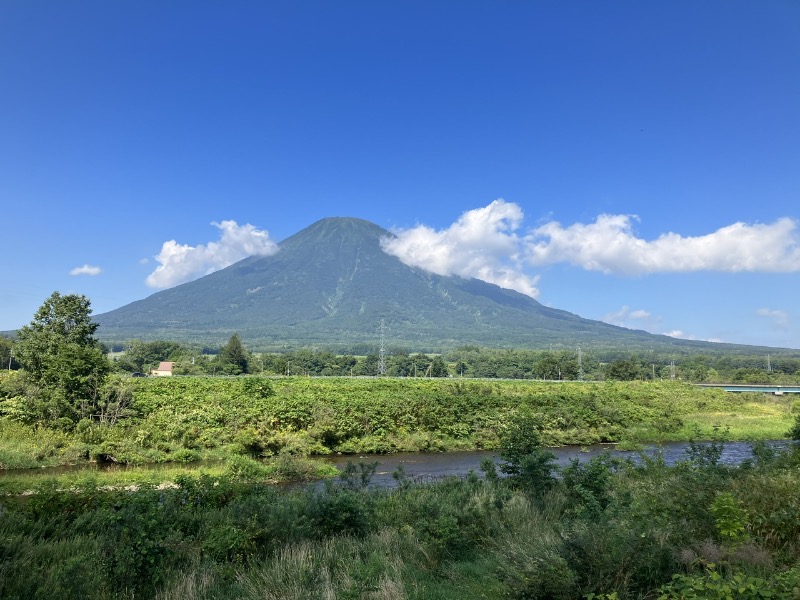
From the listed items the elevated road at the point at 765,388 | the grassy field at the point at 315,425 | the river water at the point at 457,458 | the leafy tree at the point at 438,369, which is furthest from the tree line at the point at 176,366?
the river water at the point at 457,458

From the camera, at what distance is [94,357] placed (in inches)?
928

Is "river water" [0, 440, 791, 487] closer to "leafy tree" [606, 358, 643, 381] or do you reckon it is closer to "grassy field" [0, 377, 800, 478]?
"grassy field" [0, 377, 800, 478]

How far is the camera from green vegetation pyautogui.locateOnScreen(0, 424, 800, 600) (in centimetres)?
473

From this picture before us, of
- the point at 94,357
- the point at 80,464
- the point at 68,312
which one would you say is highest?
the point at 68,312

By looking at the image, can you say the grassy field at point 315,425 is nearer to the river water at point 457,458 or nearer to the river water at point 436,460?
the river water at point 436,460

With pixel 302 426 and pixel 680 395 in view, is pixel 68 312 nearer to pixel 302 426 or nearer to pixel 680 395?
pixel 302 426

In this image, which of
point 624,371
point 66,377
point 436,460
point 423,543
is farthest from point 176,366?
point 423,543

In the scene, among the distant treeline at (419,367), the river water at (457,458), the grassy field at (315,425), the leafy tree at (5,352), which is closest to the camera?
the river water at (457,458)

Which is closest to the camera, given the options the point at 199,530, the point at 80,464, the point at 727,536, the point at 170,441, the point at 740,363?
the point at 727,536

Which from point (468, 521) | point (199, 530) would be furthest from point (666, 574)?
point (199, 530)

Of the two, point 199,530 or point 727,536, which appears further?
point 199,530

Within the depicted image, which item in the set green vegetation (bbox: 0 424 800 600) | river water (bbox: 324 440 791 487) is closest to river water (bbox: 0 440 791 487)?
river water (bbox: 324 440 791 487)

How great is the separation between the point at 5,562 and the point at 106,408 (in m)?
19.9

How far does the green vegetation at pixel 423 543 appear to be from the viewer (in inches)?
186
